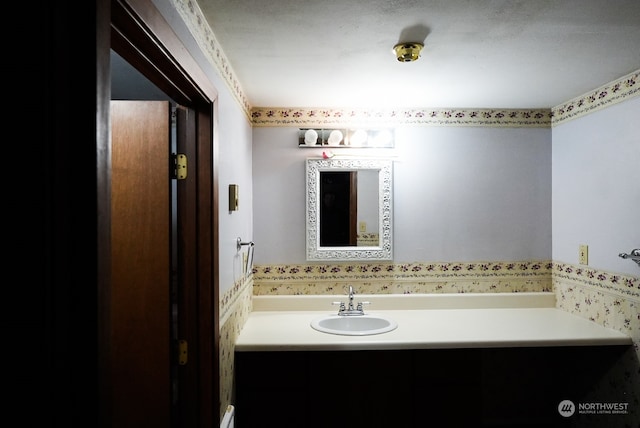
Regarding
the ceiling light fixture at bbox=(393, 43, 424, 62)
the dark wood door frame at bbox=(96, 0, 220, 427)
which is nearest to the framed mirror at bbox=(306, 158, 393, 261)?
the ceiling light fixture at bbox=(393, 43, 424, 62)

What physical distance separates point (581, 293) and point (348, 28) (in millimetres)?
2100

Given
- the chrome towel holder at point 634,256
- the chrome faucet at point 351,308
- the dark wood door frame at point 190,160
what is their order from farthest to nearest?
the chrome faucet at point 351,308, the chrome towel holder at point 634,256, the dark wood door frame at point 190,160

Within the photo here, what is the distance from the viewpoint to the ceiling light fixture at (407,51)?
1564 mm

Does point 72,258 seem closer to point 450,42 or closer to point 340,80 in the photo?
point 450,42

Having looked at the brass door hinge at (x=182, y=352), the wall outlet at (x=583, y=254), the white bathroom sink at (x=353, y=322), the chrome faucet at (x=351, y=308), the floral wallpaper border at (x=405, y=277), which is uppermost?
the wall outlet at (x=583, y=254)

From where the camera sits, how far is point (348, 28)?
145cm

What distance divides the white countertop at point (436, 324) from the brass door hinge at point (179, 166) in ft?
3.05

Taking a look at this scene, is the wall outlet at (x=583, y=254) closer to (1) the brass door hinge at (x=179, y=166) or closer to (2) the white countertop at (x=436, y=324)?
(2) the white countertop at (x=436, y=324)

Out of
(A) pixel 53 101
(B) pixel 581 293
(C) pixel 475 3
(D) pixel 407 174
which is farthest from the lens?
(D) pixel 407 174

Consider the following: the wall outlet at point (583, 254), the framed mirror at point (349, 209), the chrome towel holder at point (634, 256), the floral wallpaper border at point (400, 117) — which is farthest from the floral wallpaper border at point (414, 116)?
the chrome towel holder at point (634, 256)

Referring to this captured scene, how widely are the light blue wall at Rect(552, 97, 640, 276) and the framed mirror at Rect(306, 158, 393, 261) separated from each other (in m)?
1.12

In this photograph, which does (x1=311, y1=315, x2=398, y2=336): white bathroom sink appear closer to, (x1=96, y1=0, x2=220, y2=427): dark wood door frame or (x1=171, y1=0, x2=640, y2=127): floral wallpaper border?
(x1=96, y1=0, x2=220, y2=427): dark wood door frame

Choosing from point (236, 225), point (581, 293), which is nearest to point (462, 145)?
point (581, 293)

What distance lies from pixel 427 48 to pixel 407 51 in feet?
0.38
